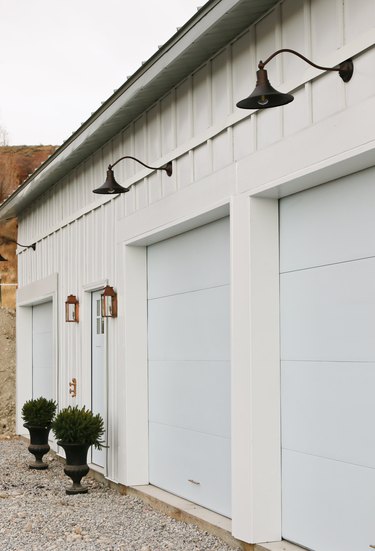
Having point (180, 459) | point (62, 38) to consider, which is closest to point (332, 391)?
point (180, 459)

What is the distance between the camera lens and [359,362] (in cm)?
523

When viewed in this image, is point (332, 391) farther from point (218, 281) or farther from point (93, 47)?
point (93, 47)

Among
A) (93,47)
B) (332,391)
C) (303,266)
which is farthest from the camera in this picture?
(93,47)

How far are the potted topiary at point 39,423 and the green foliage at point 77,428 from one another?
2307 mm

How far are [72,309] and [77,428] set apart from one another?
2.65 metres

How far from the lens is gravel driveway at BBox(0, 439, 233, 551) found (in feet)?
21.9

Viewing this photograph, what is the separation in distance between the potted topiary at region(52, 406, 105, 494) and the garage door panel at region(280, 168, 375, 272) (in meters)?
3.55

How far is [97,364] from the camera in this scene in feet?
34.4

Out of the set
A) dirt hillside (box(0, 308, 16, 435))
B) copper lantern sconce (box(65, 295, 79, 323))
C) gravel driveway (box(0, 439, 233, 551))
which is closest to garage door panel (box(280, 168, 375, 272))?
gravel driveway (box(0, 439, 233, 551))

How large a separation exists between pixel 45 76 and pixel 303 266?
4259 cm

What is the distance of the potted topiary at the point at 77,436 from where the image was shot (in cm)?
887

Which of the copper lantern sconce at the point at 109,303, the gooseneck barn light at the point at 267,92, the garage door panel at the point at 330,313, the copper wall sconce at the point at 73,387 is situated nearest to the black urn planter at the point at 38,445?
the copper wall sconce at the point at 73,387

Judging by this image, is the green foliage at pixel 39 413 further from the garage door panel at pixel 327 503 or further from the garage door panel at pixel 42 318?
the garage door panel at pixel 327 503

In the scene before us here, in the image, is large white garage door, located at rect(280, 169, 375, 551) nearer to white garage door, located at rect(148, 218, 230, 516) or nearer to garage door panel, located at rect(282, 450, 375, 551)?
garage door panel, located at rect(282, 450, 375, 551)
